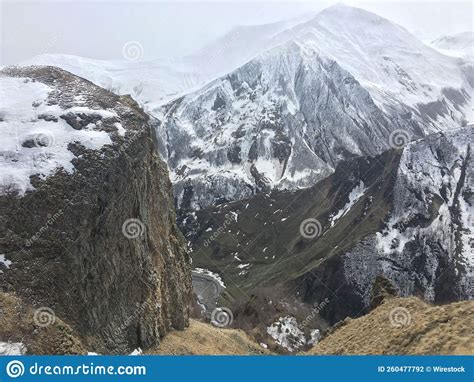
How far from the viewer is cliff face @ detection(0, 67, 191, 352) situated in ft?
108

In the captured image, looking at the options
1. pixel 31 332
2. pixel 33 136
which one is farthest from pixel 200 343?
pixel 33 136

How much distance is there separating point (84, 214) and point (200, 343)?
47.9 ft

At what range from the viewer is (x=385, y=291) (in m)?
41.5

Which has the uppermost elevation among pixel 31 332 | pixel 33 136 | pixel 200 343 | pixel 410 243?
pixel 33 136

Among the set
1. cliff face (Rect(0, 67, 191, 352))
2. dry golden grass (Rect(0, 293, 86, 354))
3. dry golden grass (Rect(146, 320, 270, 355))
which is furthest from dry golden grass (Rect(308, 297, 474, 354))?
cliff face (Rect(0, 67, 191, 352))

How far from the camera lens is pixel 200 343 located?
4391cm

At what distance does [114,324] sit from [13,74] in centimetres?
2270

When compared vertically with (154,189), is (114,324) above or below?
below

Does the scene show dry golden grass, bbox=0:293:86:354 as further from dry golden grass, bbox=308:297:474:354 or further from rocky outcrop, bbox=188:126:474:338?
rocky outcrop, bbox=188:126:474:338

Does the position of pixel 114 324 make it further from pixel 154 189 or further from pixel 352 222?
pixel 352 222

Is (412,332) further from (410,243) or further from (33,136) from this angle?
(410,243)

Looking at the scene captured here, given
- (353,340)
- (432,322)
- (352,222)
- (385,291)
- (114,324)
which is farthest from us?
(352,222)

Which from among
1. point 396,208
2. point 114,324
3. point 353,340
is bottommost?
point 396,208

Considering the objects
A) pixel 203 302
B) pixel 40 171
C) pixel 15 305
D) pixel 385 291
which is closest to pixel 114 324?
pixel 15 305
